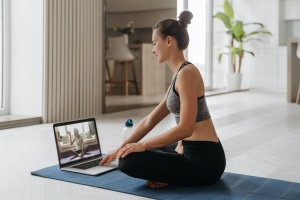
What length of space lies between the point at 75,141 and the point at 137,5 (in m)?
3.76

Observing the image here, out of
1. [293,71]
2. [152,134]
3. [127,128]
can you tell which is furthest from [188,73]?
[293,71]

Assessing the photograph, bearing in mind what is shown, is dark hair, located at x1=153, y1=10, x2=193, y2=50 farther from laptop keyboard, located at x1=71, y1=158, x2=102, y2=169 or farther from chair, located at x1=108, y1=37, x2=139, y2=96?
chair, located at x1=108, y1=37, x2=139, y2=96

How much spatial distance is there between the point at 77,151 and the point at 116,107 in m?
3.19

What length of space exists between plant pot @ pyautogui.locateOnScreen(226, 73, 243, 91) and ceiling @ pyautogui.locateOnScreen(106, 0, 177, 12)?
3063 millimetres

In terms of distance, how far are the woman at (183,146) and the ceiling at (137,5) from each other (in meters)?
3.43

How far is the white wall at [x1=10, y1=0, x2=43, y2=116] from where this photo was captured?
4.55 meters

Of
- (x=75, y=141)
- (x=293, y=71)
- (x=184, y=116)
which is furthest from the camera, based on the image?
(x=293, y=71)

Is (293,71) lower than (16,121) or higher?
higher

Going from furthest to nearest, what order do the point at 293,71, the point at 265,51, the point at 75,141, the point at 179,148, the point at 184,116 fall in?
the point at 265,51 < the point at 293,71 < the point at 75,141 < the point at 179,148 < the point at 184,116

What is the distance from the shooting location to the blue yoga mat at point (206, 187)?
83.4 inches

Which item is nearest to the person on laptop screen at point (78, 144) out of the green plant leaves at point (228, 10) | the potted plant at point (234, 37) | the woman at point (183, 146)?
the woman at point (183, 146)

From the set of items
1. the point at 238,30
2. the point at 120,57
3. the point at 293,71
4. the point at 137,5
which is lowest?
the point at 293,71

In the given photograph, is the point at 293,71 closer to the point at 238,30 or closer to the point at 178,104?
the point at 238,30

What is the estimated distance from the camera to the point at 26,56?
4.62 metres
